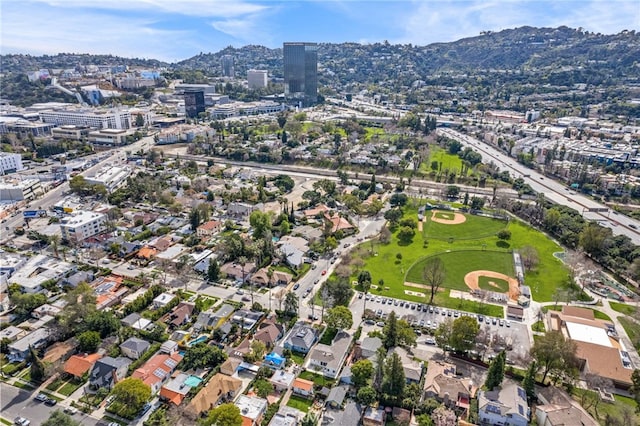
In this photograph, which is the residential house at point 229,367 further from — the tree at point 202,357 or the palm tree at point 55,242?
the palm tree at point 55,242

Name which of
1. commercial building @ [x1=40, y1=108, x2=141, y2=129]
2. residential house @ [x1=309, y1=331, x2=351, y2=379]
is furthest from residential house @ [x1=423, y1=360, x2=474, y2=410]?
commercial building @ [x1=40, y1=108, x2=141, y2=129]

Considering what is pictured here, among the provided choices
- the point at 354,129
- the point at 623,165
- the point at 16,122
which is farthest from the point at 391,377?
the point at 16,122

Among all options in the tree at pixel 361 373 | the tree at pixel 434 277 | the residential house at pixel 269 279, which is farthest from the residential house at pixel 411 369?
the residential house at pixel 269 279

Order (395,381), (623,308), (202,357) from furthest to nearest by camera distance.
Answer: (623,308) → (202,357) → (395,381)

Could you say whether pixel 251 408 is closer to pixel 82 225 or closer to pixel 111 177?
pixel 82 225

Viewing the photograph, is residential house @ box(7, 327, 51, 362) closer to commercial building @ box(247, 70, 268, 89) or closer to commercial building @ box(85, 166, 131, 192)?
commercial building @ box(85, 166, 131, 192)

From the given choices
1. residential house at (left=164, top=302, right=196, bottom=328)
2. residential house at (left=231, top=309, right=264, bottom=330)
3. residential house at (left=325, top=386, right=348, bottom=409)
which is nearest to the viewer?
residential house at (left=325, top=386, right=348, bottom=409)

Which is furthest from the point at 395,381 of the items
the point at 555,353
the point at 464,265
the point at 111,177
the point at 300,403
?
the point at 111,177
